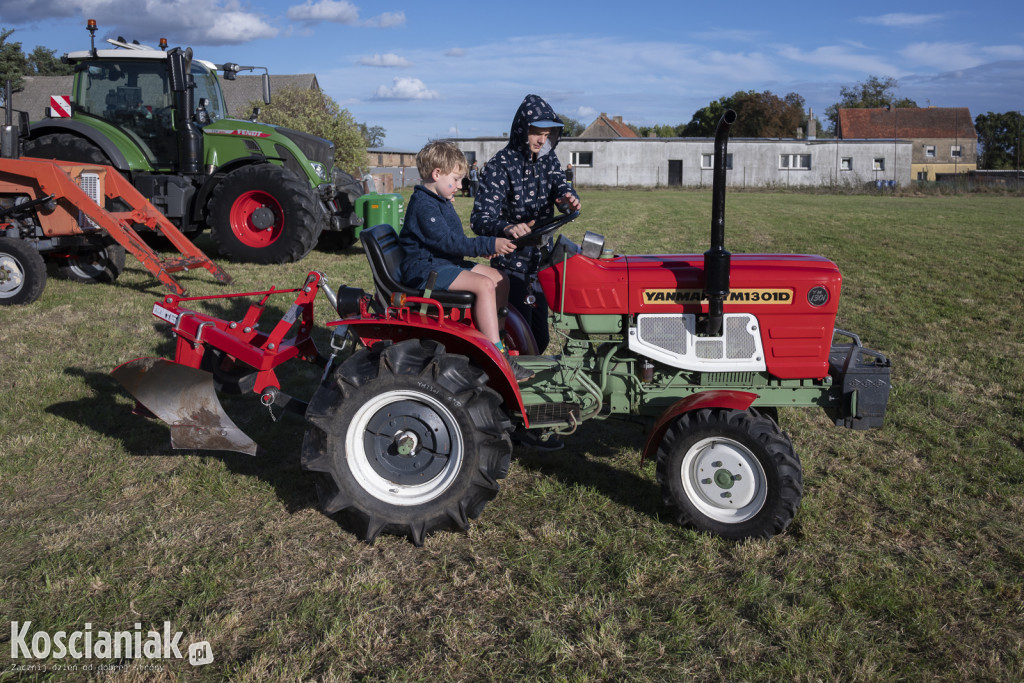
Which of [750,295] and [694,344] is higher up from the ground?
[750,295]

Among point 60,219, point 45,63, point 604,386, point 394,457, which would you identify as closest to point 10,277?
point 60,219

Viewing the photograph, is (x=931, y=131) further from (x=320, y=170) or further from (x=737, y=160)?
(x=320, y=170)

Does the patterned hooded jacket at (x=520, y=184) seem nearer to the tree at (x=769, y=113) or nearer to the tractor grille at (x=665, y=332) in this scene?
the tractor grille at (x=665, y=332)

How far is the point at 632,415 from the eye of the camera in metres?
4.02

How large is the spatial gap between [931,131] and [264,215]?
67431 millimetres

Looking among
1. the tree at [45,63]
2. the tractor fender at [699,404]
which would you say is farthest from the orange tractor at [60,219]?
the tree at [45,63]

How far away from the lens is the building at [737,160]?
43031 mm

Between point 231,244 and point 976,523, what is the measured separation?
8863 mm

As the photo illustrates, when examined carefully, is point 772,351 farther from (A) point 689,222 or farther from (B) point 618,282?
(A) point 689,222

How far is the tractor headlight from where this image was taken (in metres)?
11.3

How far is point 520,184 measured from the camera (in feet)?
14.7

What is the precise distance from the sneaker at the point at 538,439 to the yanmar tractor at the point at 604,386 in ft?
0.89

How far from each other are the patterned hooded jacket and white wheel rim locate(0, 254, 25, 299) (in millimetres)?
5658

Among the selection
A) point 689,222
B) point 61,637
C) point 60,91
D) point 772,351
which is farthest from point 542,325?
point 60,91
